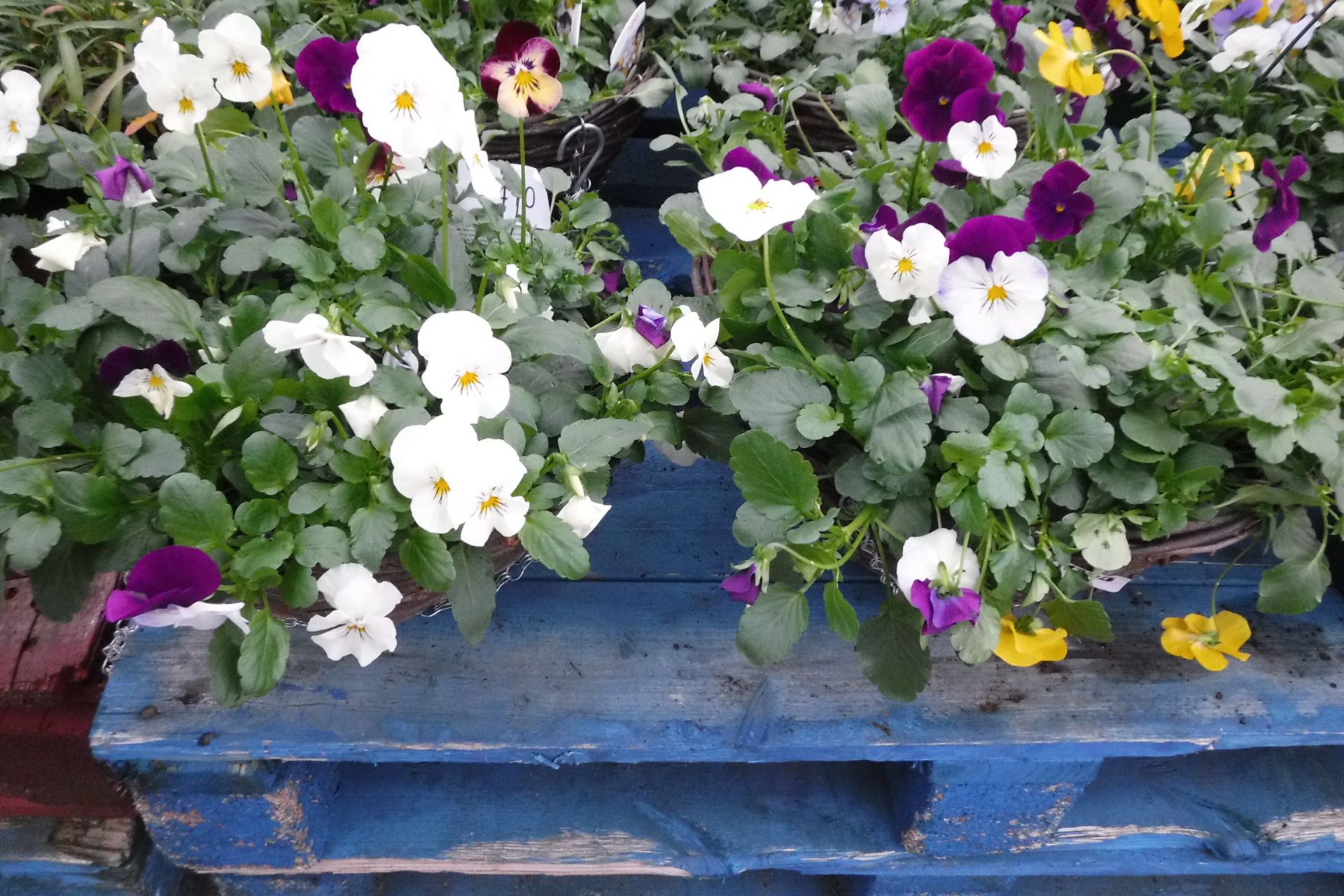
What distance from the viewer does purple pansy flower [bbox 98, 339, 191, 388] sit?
576 millimetres

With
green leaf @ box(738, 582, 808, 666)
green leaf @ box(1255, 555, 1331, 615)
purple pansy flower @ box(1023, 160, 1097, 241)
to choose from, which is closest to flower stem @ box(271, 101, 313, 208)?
green leaf @ box(738, 582, 808, 666)

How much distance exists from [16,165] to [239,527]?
0.48 metres

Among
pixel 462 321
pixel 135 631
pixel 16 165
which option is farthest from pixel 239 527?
pixel 16 165

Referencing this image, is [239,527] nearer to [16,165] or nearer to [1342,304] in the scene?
[16,165]

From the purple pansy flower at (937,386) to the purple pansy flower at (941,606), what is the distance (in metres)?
0.13

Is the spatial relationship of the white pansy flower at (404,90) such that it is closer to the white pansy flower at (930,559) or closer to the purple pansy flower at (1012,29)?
the white pansy flower at (930,559)

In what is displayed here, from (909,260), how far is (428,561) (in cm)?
38

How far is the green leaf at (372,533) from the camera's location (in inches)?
21.5

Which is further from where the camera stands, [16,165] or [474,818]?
[474,818]

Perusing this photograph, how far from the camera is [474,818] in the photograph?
3.10 ft

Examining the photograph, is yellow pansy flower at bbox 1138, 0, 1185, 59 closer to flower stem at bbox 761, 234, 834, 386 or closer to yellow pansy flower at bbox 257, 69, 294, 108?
flower stem at bbox 761, 234, 834, 386

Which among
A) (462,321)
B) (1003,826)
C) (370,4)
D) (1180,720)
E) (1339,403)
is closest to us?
(462,321)

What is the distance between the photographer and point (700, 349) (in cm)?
60

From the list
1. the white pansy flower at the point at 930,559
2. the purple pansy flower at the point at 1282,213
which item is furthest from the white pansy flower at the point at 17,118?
the purple pansy flower at the point at 1282,213
